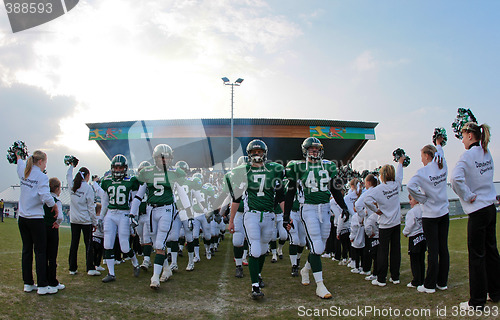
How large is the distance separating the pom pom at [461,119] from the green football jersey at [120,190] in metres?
5.99

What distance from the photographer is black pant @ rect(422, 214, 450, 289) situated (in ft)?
18.2

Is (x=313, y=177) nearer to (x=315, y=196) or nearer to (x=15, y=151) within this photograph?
(x=315, y=196)

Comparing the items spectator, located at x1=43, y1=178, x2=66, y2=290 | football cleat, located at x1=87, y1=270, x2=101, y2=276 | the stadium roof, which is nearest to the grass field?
football cleat, located at x1=87, y1=270, x2=101, y2=276

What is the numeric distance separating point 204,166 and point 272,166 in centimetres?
4356

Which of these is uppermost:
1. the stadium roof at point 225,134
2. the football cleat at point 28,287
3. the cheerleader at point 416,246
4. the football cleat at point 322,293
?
the stadium roof at point 225,134

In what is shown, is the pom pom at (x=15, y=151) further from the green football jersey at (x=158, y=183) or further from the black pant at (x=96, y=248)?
the black pant at (x=96, y=248)

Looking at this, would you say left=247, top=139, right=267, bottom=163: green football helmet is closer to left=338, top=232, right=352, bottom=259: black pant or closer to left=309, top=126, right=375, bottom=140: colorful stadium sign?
left=338, top=232, right=352, bottom=259: black pant

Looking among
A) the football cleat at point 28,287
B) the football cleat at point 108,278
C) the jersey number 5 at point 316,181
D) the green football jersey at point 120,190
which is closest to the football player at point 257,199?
the jersey number 5 at point 316,181

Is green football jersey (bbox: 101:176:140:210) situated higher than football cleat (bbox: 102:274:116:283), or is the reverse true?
green football jersey (bbox: 101:176:140:210)

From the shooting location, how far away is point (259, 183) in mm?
6059

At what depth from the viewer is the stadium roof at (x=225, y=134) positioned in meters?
39.4

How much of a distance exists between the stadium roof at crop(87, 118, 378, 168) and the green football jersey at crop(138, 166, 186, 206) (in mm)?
32366

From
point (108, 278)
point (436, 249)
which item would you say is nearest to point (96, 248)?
point (108, 278)

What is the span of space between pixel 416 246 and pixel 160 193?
15.9 feet
